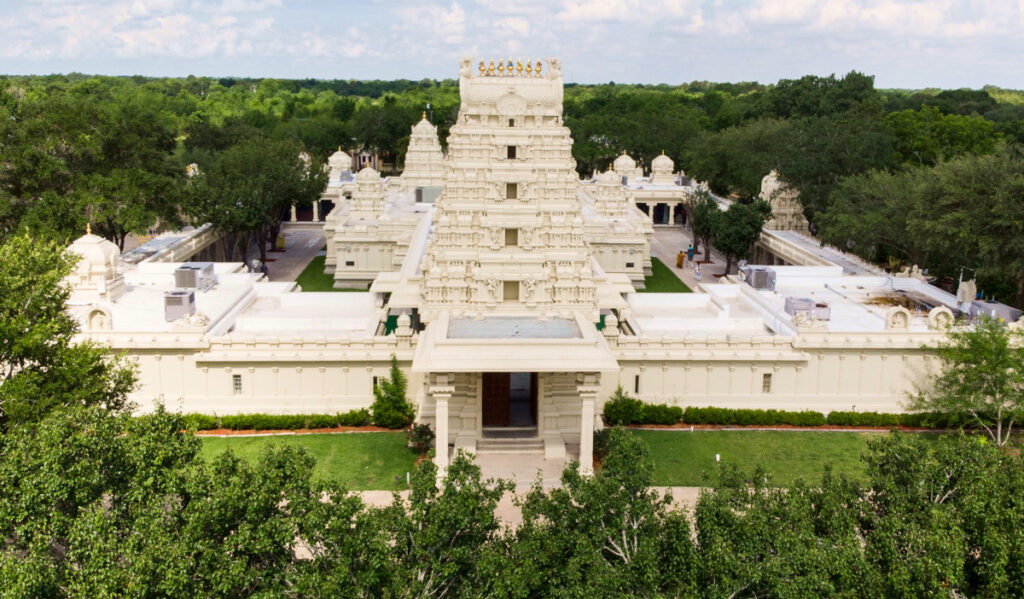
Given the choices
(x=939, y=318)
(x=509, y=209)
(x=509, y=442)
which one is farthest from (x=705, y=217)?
(x=509, y=442)

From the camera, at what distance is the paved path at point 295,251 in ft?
196

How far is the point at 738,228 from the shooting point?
2248 inches

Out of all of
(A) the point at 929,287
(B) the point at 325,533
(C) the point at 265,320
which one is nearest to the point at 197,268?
(C) the point at 265,320

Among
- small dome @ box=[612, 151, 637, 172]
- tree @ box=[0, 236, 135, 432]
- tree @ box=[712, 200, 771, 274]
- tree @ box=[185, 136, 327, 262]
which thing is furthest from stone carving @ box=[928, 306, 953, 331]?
small dome @ box=[612, 151, 637, 172]

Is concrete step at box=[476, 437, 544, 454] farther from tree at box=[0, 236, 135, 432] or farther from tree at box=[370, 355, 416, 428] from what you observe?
tree at box=[0, 236, 135, 432]

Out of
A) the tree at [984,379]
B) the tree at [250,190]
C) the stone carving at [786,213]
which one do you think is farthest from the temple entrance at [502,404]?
the stone carving at [786,213]

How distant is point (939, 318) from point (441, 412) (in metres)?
21.5

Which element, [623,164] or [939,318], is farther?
[623,164]

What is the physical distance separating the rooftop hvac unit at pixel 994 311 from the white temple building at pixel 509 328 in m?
1.79

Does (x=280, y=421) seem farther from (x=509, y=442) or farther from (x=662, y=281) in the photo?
(x=662, y=281)

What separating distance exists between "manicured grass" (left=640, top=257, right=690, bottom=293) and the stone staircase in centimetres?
2765

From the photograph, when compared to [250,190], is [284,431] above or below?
below

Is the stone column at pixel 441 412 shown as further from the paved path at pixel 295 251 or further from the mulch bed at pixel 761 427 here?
the paved path at pixel 295 251

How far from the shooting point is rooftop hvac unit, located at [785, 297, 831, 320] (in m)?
35.8
